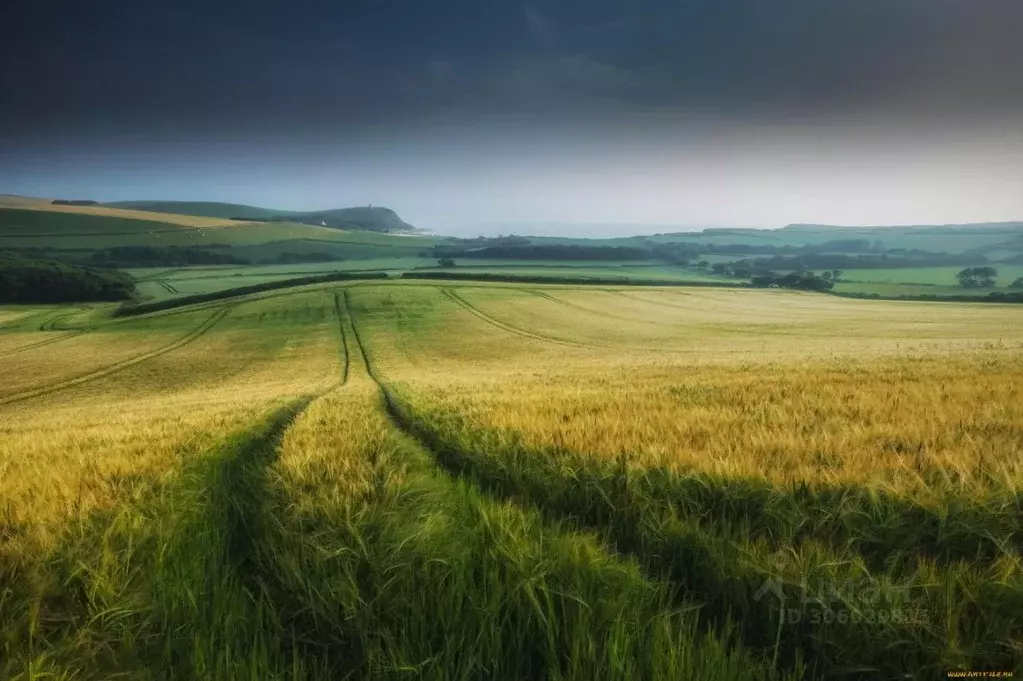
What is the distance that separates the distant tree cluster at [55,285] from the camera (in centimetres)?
9888

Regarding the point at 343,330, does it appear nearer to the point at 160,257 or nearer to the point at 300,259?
the point at 300,259

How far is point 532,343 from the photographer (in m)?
50.1

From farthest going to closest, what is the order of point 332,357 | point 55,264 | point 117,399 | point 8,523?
point 55,264
point 332,357
point 117,399
point 8,523

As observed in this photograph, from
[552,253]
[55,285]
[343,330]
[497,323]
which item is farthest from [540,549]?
[552,253]

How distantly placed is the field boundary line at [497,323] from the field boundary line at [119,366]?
31.6m

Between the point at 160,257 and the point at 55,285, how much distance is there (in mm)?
59591

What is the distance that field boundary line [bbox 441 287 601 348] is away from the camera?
51.8 meters

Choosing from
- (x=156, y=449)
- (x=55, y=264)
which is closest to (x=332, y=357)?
(x=156, y=449)

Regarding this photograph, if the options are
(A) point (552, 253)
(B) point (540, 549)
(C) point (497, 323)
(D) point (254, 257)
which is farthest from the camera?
(A) point (552, 253)

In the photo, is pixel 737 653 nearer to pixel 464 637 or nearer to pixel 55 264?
pixel 464 637

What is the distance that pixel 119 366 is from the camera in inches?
1791

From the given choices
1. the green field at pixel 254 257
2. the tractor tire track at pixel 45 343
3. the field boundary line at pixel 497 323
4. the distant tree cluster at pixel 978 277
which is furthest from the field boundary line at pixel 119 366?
the distant tree cluster at pixel 978 277

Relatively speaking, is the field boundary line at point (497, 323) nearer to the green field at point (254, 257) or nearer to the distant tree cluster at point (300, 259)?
the green field at point (254, 257)

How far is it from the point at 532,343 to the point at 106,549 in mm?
47323
